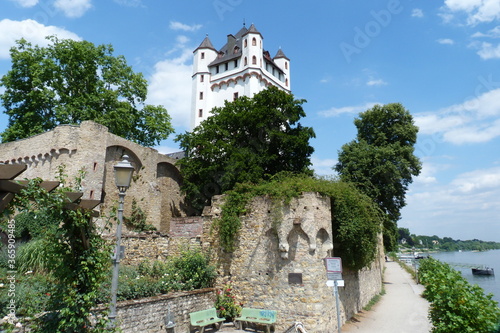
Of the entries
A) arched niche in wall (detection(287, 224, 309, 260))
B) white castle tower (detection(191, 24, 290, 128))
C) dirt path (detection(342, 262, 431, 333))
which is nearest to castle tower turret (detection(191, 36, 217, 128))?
white castle tower (detection(191, 24, 290, 128))

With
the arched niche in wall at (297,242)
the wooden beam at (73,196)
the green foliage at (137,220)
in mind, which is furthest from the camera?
the green foliage at (137,220)

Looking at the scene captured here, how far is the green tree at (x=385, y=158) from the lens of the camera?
24.1 meters

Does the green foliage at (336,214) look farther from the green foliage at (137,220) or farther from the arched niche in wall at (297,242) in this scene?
the green foliage at (137,220)

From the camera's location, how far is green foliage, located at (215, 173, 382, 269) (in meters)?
12.5

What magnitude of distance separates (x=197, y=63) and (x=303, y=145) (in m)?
24.9

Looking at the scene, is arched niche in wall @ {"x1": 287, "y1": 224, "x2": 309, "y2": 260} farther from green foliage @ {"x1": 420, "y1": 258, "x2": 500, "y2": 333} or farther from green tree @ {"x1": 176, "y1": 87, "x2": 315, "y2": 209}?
green tree @ {"x1": 176, "y1": 87, "x2": 315, "y2": 209}

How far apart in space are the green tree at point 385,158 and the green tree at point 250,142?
433 centimetres

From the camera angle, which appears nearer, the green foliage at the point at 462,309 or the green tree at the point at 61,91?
the green foliage at the point at 462,309

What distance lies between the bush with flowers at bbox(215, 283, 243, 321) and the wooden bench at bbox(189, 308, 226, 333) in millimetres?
615

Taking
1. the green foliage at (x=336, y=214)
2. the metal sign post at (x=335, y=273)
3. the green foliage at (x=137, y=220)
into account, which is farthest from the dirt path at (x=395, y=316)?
the green foliage at (x=137, y=220)

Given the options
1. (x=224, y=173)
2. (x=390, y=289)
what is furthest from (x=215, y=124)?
(x=390, y=289)

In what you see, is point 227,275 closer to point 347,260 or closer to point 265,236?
point 265,236

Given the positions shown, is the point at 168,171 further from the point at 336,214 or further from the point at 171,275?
the point at 336,214

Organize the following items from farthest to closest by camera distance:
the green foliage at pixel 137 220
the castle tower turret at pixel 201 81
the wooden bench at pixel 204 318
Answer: the castle tower turret at pixel 201 81 → the green foliage at pixel 137 220 → the wooden bench at pixel 204 318
